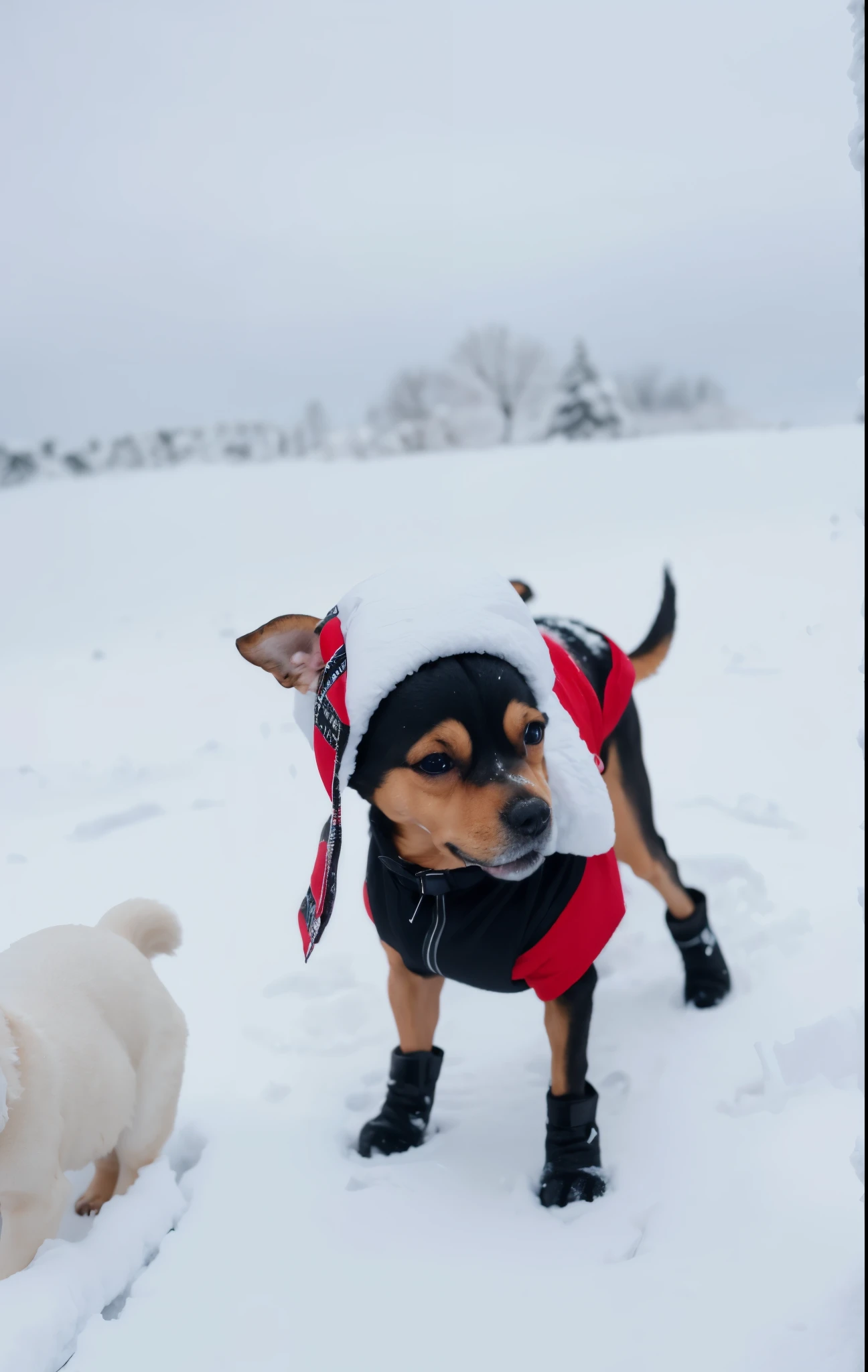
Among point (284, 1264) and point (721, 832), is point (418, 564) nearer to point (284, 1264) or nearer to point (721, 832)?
point (284, 1264)

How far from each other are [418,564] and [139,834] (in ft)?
1.89

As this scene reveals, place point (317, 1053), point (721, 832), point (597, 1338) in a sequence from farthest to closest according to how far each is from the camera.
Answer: point (721, 832), point (317, 1053), point (597, 1338)

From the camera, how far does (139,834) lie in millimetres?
1370

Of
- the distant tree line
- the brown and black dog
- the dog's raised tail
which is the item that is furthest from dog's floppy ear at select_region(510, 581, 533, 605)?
the dog's raised tail

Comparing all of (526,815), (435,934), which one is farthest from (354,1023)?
(526,815)

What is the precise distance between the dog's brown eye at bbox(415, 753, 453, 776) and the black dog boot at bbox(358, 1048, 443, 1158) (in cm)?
75

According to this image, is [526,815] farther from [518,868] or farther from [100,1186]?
[100,1186]

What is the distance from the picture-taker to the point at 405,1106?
1.78 metres

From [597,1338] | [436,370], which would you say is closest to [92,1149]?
[597,1338]

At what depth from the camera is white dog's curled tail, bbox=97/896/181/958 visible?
127cm

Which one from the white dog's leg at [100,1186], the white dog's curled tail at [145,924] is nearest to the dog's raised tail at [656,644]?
the white dog's curled tail at [145,924]

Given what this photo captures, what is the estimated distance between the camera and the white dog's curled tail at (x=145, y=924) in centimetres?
127

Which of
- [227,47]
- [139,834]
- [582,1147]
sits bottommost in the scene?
[582,1147]

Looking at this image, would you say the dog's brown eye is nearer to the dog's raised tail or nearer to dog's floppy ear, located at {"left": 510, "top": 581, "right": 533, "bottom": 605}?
dog's floppy ear, located at {"left": 510, "top": 581, "right": 533, "bottom": 605}
